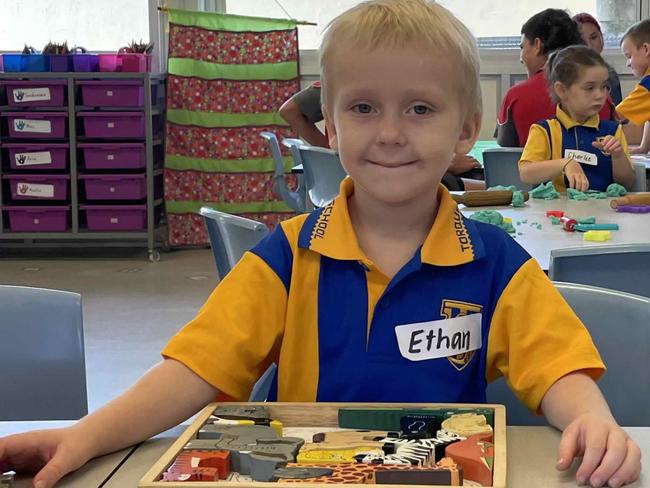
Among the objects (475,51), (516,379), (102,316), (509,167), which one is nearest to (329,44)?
(475,51)

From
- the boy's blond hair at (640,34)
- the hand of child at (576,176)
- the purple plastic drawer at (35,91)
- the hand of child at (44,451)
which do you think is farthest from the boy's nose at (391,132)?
the purple plastic drawer at (35,91)

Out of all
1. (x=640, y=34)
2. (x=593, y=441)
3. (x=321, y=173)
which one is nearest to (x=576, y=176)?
(x=321, y=173)

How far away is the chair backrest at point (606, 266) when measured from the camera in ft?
6.24

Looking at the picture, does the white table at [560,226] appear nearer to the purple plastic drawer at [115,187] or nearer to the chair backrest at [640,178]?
the chair backrest at [640,178]

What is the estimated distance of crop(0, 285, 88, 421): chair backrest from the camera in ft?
4.96

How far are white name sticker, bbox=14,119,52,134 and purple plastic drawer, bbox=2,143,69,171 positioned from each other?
0.09 metres

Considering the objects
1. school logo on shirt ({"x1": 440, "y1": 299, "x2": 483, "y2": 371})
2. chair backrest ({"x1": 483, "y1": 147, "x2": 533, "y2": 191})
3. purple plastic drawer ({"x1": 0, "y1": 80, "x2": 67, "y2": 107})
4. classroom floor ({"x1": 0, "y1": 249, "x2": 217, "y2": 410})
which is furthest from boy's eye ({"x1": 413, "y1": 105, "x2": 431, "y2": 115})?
purple plastic drawer ({"x1": 0, "y1": 80, "x2": 67, "y2": 107})

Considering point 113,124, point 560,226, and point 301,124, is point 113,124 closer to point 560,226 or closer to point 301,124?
point 301,124

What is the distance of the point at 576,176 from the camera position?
10.0 feet

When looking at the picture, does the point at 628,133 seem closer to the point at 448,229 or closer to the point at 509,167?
the point at 509,167

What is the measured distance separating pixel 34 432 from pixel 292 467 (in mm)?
250

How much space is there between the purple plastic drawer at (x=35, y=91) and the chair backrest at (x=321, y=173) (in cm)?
214

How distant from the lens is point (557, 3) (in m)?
6.38

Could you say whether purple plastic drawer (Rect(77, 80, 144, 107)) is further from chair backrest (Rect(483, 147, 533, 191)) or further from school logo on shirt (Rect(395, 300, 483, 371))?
school logo on shirt (Rect(395, 300, 483, 371))
